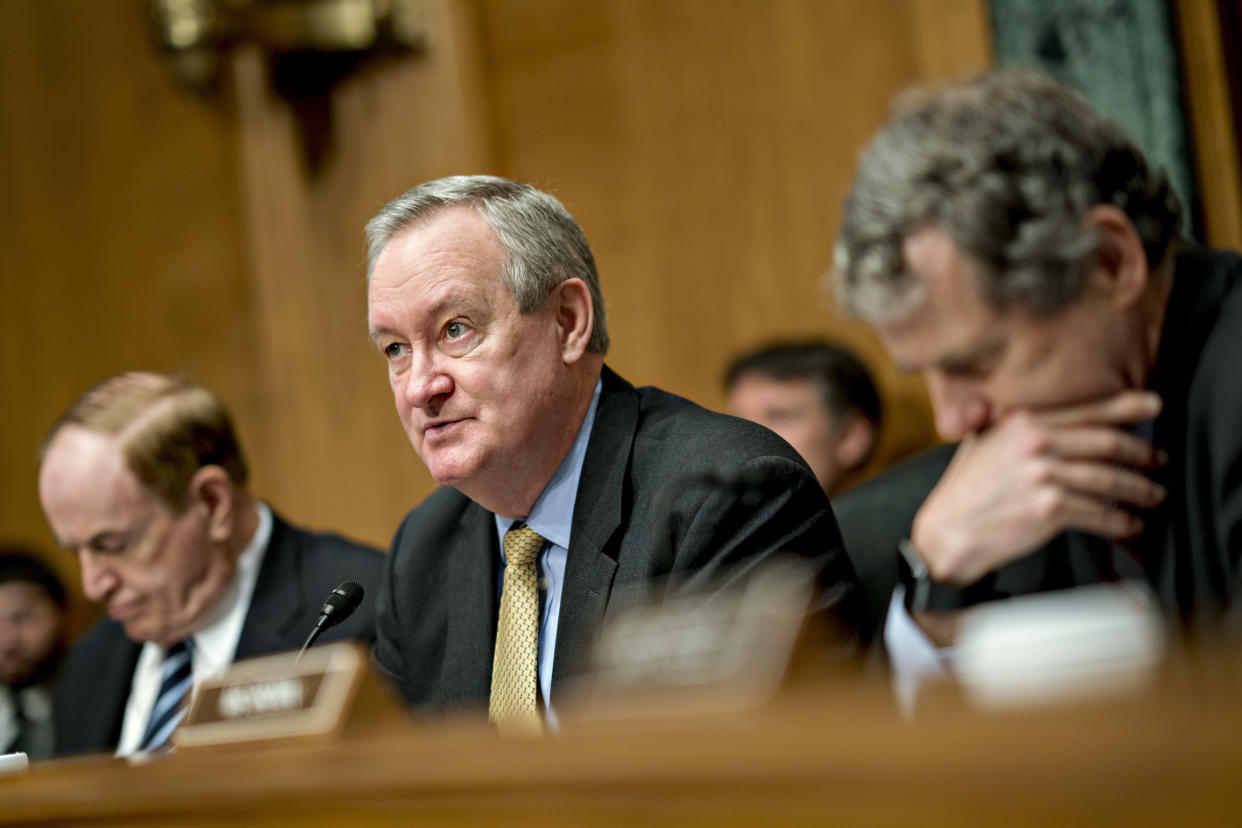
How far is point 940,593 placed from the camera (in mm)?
1575

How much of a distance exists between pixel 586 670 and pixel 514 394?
48 centimetres

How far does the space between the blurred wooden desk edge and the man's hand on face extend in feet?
1.57

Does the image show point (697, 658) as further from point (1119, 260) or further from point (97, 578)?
point (97, 578)

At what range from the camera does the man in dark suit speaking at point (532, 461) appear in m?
1.98

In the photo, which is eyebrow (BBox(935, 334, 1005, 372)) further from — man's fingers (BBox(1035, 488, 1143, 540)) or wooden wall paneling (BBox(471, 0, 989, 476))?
wooden wall paneling (BBox(471, 0, 989, 476))

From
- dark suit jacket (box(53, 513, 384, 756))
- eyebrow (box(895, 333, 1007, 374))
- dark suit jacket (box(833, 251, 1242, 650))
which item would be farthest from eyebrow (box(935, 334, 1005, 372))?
dark suit jacket (box(53, 513, 384, 756))

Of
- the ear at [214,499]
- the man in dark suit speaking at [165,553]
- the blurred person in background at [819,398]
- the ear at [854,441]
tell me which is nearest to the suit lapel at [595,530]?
the man in dark suit speaking at [165,553]

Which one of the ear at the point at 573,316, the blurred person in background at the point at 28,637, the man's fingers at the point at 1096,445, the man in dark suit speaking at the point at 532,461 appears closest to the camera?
the man's fingers at the point at 1096,445

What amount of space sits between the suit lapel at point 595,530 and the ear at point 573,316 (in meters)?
0.10

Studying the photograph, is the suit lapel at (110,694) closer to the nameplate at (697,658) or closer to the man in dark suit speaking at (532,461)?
the man in dark suit speaking at (532,461)

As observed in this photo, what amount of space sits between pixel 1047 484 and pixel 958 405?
138 mm

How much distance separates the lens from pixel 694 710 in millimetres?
1009

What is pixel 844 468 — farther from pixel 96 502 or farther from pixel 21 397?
pixel 21 397

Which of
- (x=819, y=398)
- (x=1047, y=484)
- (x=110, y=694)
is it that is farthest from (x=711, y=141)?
(x=1047, y=484)
